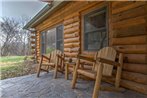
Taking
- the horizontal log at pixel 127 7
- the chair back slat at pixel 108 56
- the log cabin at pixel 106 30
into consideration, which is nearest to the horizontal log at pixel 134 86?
the log cabin at pixel 106 30

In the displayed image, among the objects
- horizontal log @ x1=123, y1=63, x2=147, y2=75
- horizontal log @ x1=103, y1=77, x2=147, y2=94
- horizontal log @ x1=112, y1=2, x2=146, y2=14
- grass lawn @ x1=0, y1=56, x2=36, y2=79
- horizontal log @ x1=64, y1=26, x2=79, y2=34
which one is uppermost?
horizontal log @ x1=112, y1=2, x2=146, y2=14

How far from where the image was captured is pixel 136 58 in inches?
124

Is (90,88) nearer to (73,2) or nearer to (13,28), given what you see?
(73,2)

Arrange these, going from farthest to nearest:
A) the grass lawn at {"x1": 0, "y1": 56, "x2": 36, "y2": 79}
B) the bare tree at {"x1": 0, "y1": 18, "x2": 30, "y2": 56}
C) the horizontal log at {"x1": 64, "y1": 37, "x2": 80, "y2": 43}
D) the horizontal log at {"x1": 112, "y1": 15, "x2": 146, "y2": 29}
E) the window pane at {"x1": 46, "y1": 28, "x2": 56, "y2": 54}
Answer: the bare tree at {"x1": 0, "y1": 18, "x2": 30, "y2": 56}, the window pane at {"x1": 46, "y1": 28, "x2": 56, "y2": 54}, the grass lawn at {"x1": 0, "y1": 56, "x2": 36, "y2": 79}, the horizontal log at {"x1": 64, "y1": 37, "x2": 80, "y2": 43}, the horizontal log at {"x1": 112, "y1": 15, "x2": 146, "y2": 29}

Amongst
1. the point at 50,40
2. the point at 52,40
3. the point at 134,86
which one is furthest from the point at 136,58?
the point at 50,40

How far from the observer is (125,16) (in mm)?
3338

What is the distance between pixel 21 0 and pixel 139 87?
425cm

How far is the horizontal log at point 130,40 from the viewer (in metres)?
2.99

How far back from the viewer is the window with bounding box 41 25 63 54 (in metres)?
6.57

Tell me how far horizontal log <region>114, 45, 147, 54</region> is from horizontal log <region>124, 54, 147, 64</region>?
0.05 m

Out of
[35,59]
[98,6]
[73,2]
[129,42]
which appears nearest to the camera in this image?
[129,42]

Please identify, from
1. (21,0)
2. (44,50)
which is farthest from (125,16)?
(44,50)

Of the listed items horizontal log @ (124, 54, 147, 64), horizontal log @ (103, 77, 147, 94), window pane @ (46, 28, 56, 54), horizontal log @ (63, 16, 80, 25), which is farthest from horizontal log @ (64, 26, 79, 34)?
horizontal log @ (103, 77, 147, 94)

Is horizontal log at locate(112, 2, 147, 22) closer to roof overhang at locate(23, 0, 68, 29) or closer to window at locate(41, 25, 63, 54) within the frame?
roof overhang at locate(23, 0, 68, 29)
